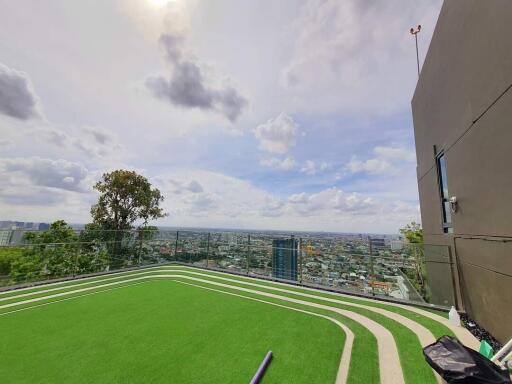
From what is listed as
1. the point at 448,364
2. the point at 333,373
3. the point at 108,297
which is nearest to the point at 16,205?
the point at 108,297

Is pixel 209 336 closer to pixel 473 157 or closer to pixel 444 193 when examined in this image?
pixel 473 157

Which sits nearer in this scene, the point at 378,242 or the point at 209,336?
the point at 209,336

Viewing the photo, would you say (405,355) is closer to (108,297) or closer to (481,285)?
(481,285)

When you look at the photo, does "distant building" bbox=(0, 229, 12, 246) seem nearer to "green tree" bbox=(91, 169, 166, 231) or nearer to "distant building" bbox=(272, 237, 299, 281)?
"green tree" bbox=(91, 169, 166, 231)

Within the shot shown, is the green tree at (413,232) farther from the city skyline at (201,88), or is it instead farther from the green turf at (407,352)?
the green turf at (407,352)

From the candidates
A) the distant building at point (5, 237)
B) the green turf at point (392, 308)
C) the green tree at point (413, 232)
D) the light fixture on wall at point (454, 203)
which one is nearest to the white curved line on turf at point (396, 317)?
the green turf at point (392, 308)

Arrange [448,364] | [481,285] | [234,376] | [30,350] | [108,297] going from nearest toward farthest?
[448,364], [234,376], [30,350], [481,285], [108,297]

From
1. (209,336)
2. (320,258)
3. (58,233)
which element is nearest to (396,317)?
(320,258)
